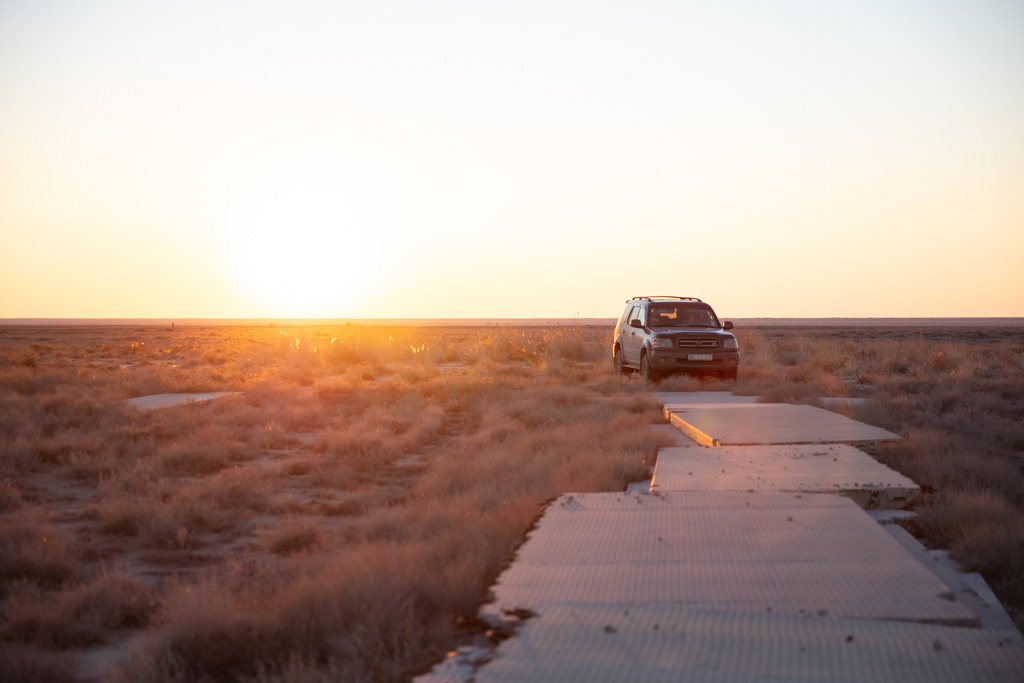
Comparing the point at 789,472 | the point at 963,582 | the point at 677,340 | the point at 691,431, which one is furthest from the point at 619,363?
the point at 963,582

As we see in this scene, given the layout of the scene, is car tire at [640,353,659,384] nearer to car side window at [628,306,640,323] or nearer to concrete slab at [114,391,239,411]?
car side window at [628,306,640,323]

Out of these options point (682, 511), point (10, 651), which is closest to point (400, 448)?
point (682, 511)

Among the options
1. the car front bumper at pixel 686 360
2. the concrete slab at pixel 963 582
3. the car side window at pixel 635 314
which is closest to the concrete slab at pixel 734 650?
the concrete slab at pixel 963 582

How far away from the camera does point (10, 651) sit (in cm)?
394

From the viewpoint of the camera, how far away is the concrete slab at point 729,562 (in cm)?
379

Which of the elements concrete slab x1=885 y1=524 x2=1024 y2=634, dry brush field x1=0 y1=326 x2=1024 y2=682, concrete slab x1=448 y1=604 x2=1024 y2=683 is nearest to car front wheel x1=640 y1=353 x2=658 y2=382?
dry brush field x1=0 y1=326 x2=1024 y2=682

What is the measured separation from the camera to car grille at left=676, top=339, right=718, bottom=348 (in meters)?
17.8

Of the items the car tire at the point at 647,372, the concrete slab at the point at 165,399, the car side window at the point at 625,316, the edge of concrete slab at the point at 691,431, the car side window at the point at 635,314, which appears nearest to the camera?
the edge of concrete slab at the point at 691,431

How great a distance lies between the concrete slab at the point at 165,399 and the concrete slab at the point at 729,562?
11416mm

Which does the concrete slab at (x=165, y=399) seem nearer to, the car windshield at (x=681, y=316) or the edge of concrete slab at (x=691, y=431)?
the edge of concrete slab at (x=691, y=431)

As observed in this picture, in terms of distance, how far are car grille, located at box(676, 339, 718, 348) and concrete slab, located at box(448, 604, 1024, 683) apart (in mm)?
14463

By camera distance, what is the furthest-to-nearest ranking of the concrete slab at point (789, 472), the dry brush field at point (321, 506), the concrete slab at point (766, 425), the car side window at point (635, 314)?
1. the car side window at point (635, 314)
2. the concrete slab at point (766, 425)
3. the concrete slab at point (789, 472)
4. the dry brush field at point (321, 506)

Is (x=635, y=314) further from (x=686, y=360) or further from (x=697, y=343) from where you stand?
(x=686, y=360)

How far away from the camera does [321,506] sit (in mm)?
7414
